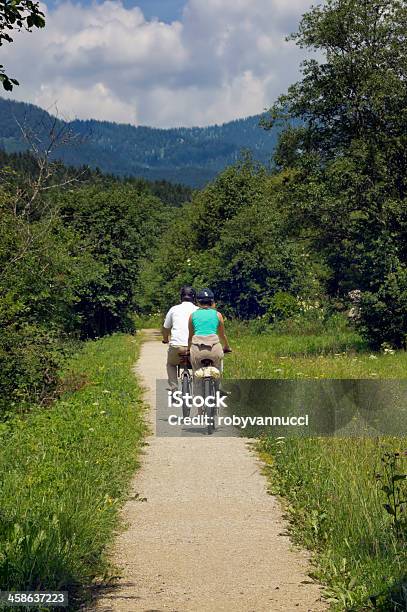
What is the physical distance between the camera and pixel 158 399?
50.2 ft

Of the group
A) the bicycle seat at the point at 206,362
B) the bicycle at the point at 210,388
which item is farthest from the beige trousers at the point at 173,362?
the bicycle at the point at 210,388

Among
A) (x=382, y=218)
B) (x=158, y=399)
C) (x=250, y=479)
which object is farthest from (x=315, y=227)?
(x=250, y=479)

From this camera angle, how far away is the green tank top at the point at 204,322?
12002 mm

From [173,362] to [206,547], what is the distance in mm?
6969

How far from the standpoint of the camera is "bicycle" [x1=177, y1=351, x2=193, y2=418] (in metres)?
12.6

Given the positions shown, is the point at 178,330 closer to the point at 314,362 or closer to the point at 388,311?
the point at 314,362

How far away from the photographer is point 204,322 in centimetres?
1200

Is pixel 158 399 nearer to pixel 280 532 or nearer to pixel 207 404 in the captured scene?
pixel 207 404

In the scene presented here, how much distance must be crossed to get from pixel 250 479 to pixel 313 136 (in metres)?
20.1

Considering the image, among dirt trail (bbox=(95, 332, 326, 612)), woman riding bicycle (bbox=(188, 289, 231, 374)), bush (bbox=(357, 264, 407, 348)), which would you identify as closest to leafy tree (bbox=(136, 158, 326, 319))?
bush (bbox=(357, 264, 407, 348))

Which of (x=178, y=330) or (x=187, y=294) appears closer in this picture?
(x=178, y=330)

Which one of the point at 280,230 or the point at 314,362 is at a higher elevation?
the point at 280,230

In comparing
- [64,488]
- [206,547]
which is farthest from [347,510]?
[64,488]

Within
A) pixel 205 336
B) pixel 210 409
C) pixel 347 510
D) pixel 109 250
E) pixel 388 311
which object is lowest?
pixel 347 510
